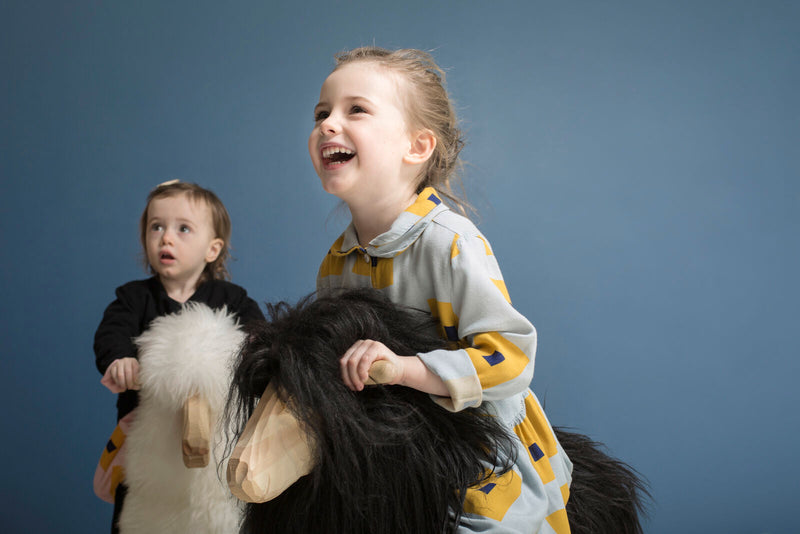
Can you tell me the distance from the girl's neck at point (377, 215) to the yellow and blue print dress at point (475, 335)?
0.02m

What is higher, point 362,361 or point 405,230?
point 405,230

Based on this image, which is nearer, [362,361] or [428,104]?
[362,361]

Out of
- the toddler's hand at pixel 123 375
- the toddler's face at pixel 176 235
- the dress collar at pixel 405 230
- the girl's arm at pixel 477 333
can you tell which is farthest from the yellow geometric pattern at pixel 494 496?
the toddler's face at pixel 176 235

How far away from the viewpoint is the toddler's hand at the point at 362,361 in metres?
0.60

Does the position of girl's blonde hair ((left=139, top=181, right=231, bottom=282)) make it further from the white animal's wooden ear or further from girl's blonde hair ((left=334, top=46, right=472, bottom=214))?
the white animal's wooden ear

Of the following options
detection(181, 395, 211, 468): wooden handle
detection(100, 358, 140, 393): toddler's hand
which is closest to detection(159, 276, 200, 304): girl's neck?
detection(100, 358, 140, 393): toddler's hand

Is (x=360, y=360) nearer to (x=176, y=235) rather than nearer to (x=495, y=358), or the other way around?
(x=495, y=358)

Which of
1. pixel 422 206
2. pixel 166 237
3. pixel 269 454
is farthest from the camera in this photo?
pixel 166 237

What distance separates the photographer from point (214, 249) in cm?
125

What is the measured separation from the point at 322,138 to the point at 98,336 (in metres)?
0.60

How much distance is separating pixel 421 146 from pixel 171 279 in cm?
61

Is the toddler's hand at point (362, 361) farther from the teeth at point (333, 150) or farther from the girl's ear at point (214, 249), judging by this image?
the girl's ear at point (214, 249)

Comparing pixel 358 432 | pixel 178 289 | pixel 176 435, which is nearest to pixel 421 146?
pixel 358 432

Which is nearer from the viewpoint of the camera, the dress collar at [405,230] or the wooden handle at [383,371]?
the wooden handle at [383,371]
